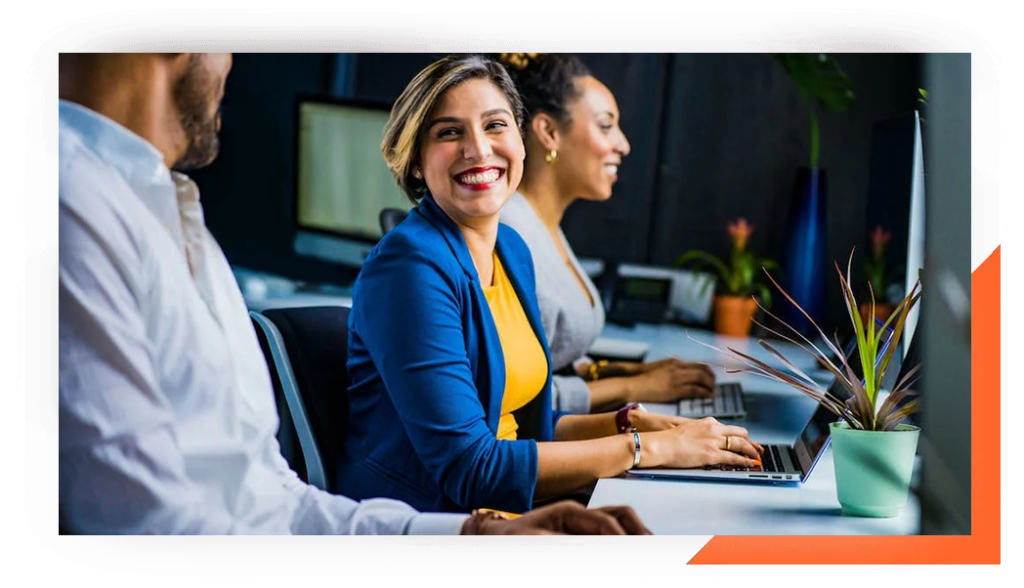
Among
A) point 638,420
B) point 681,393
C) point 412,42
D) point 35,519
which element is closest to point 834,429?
point 638,420

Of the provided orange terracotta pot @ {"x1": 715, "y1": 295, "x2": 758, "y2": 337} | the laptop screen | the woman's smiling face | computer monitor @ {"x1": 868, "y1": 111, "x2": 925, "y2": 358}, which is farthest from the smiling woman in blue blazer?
orange terracotta pot @ {"x1": 715, "y1": 295, "x2": 758, "y2": 337}

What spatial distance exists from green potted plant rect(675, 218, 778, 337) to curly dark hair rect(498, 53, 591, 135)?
1.44ft

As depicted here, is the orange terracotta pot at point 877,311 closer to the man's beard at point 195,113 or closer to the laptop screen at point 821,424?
the laptop screen at point 821,424

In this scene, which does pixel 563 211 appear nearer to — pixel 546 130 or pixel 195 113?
pixel 546 130

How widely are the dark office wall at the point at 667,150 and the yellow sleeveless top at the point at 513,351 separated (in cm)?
33

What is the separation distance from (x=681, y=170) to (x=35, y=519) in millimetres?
1239

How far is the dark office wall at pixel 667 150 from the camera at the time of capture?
177 centimetres

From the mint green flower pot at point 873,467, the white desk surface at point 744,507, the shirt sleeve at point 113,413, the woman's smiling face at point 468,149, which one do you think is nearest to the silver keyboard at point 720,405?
the white desk surface at point 744,507

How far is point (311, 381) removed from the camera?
1713 mm

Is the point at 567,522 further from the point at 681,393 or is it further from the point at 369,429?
the point at 681,393

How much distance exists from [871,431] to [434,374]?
63 centimetres

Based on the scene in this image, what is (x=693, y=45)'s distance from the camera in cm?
176

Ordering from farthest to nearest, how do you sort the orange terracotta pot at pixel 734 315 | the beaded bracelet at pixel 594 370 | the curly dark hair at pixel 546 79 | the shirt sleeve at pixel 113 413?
the orange terracotta pot at pixel 734 315 → the beaded bracelet at pixel 594 370 → the curly dark hair at pixel 546 79 → the shirt sleeve at pixel 113 413

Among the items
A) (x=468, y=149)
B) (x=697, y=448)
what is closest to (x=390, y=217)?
(x=468, y=149)
